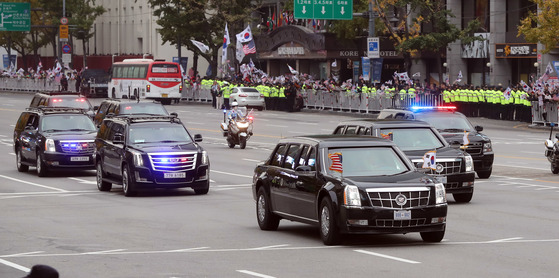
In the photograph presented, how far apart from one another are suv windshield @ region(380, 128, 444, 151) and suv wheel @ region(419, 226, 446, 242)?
642 cm

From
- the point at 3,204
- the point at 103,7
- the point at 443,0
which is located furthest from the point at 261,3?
the point at 3,204

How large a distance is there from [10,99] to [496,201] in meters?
63.5

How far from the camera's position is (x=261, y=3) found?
8812 cm

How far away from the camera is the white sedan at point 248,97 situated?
211ft

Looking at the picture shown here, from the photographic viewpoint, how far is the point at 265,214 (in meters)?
17.1

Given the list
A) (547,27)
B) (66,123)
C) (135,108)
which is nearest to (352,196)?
(66,123)

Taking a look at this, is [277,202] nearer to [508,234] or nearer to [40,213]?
[508,234]

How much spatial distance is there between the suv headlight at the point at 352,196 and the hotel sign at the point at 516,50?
47.9 m

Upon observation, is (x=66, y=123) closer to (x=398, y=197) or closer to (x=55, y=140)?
(x=55, y=140)

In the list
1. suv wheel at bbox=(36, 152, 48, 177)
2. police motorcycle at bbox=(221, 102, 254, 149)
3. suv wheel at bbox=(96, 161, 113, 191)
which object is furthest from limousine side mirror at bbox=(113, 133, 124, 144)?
police motorcycle at bbox=(221, 102, 254, 149)

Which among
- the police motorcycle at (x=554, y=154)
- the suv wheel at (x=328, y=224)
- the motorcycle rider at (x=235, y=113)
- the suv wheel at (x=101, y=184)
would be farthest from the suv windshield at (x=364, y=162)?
the motorcycle rider at (x=235, y=113)

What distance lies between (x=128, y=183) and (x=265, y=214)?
22.9 feet

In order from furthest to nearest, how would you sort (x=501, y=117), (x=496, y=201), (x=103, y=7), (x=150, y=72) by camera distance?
(x=103, y=7) → (x=150, y=72) → (x=501, y=117) → (x=496, y=201)

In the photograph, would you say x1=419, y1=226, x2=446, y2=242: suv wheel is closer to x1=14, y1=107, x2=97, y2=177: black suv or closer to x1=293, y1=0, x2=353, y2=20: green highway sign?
x1=14, y1=107, x2=97, y2=177: black suv
